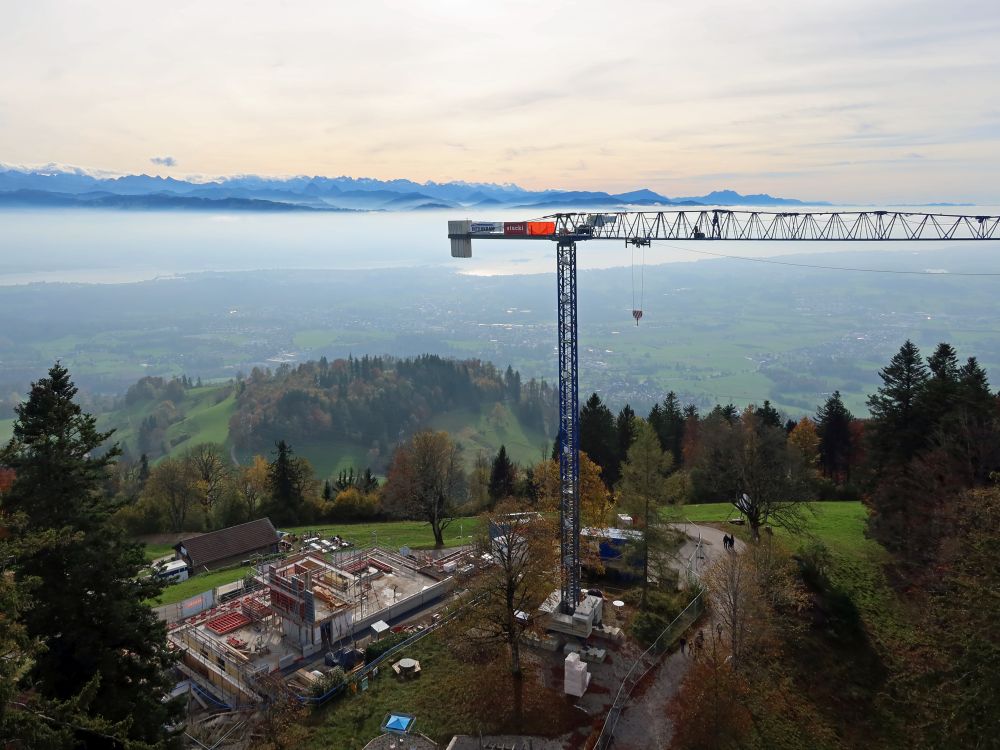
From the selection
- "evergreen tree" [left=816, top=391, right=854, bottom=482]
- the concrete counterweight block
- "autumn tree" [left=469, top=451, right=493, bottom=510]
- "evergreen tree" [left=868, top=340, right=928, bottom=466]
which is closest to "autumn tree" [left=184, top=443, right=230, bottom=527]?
"autumn tree" [left=469, top=451, right=493, bottom=510]

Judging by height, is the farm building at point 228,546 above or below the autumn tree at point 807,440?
below

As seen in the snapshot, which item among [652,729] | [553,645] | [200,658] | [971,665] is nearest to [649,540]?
[553,645]

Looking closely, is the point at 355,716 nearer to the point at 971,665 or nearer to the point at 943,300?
the point at 971,665

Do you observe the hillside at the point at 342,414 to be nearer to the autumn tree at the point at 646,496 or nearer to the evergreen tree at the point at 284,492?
the evergreen tree at the point at 284,492

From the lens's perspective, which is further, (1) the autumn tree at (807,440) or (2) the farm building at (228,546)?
(1) the autumn tree at (807,440)

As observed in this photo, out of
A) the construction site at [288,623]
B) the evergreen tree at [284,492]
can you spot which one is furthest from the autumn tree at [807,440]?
the evergreen tree at [284,492]

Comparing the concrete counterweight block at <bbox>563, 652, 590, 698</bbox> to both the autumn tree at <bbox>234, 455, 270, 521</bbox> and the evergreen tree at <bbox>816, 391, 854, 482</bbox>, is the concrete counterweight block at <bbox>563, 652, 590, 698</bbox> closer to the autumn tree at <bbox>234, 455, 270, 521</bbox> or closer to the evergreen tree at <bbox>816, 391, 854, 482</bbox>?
the autumn tree at <bbox>234, 455, 270, 521</bbox>
